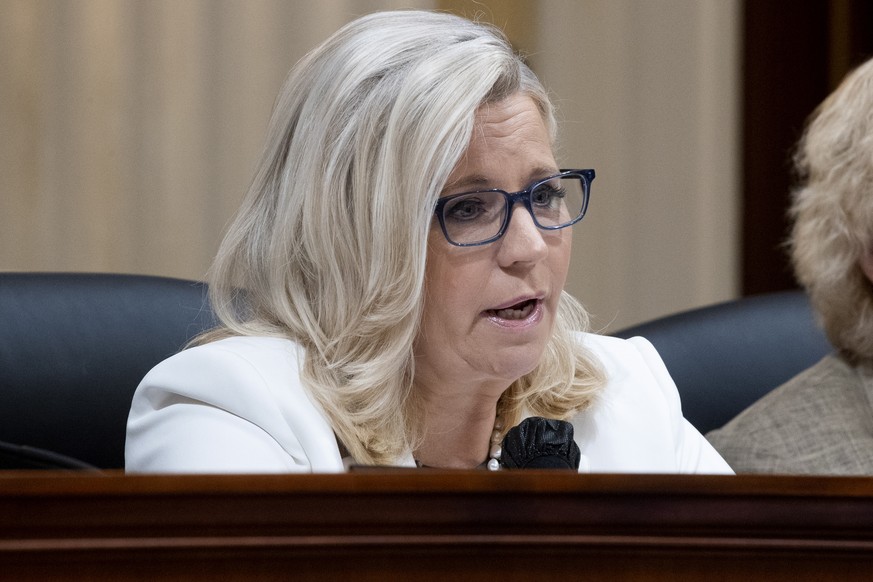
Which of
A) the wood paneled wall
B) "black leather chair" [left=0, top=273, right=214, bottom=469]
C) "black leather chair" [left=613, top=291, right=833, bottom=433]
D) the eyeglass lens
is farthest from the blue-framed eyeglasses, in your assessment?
the wood paneled wall

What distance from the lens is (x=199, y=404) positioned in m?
1.26

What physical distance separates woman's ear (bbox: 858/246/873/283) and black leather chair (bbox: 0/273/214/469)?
1.00 metres

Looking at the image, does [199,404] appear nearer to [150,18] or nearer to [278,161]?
[278,161]

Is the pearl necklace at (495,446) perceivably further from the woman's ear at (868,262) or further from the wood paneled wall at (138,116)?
the wood paneled wall at (138,116)

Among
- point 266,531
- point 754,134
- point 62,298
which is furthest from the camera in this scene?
point 754,134

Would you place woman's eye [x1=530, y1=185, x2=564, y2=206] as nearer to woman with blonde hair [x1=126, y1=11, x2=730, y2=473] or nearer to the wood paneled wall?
woman with blonde hair [x1=126, y1=11, x2=730, y2=473]

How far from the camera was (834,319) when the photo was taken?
1.80 metres

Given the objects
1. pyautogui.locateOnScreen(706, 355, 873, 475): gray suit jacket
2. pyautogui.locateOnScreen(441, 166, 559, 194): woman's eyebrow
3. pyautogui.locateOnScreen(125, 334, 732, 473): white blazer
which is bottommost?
pyautogui.locateOnScreen(706, 355, 873, 475): gray suit jacket

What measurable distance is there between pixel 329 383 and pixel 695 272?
1853mm

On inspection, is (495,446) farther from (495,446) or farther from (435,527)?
(435,527)

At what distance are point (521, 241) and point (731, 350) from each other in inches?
35.1

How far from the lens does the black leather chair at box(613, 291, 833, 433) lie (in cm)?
203

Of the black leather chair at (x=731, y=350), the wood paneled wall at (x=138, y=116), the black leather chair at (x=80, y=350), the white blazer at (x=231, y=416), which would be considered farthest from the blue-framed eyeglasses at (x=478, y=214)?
the wood paneled wall at (x=138, y=116)

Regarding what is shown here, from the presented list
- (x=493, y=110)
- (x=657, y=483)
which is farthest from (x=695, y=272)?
(x=657, y=483)
